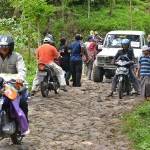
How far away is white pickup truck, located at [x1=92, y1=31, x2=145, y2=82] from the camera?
62.7 feet

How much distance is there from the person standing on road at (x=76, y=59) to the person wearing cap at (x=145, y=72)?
3540mm

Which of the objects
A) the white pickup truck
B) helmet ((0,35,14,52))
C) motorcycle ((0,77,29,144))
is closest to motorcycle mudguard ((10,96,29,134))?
motorcycle ((0,77,29,144))

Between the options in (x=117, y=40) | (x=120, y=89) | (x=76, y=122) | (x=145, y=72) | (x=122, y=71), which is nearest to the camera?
(x=76, y=122)

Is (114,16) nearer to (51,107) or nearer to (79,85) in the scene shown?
(79,85)

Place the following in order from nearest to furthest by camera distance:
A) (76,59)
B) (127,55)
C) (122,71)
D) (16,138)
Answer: (16,138), (122,71), (127,55), (76,59)

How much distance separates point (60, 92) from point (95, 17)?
88.2ft

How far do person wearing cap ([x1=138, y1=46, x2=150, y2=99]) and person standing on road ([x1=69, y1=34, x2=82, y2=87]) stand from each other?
3.54 metres

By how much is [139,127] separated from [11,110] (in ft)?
9.97

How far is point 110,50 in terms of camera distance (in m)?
19.4

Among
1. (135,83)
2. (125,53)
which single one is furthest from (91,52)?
(125,53)

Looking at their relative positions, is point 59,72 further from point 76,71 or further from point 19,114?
point 19,114

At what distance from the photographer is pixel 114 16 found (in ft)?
142

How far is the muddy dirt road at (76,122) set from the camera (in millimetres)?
8970

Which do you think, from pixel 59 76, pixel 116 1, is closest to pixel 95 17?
pixel 116 1
